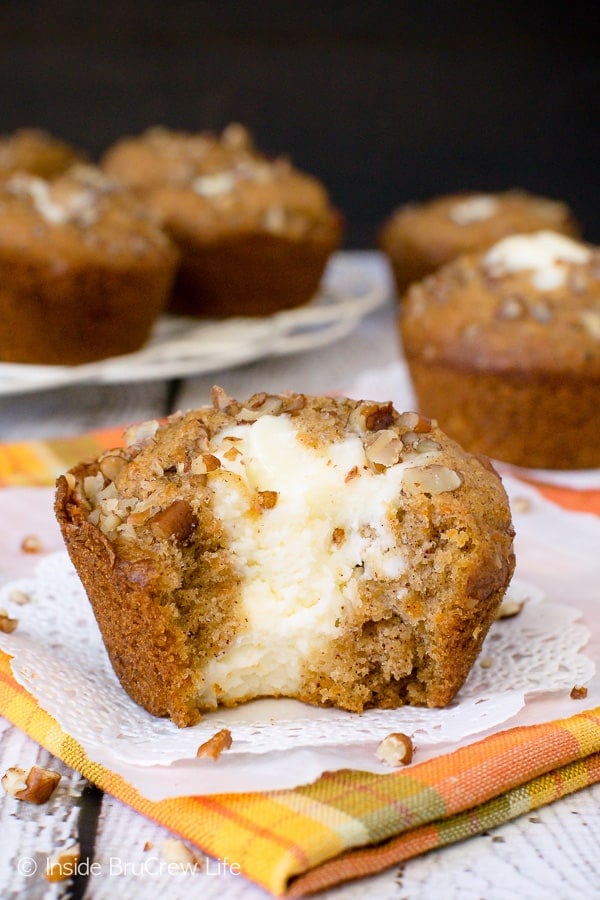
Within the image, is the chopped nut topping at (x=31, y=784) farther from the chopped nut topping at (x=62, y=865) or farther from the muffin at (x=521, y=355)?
the muffin at (x=521, y=355)

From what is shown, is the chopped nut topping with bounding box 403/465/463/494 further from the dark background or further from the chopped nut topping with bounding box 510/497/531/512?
the dark background

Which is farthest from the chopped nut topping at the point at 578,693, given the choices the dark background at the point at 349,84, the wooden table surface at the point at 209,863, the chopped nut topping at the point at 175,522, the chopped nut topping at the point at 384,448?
the dark background at the point at 349,84

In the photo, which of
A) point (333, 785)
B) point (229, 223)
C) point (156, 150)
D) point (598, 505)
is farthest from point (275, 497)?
point (156, 150)

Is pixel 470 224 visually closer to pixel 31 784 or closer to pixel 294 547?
pixel 294 547

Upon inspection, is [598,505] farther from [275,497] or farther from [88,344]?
[88,344]

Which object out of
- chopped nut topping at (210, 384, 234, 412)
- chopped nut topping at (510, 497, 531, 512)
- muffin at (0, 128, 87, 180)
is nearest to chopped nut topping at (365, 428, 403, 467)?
chopped nut topping at (210, 384, 234, 412)
